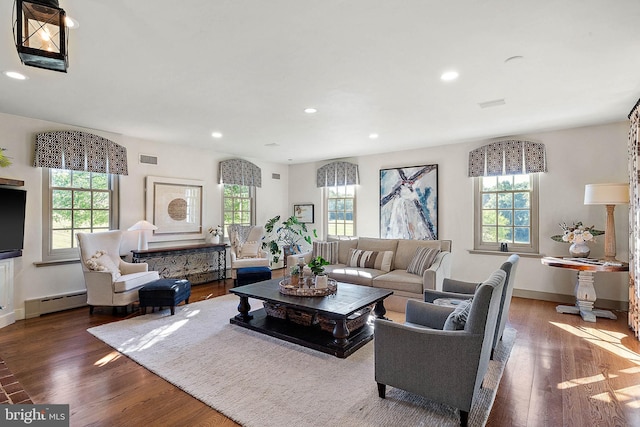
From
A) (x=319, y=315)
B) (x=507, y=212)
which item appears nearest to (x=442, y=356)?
(x=319, y=315)

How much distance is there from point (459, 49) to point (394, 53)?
477mm

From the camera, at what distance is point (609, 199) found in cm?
385

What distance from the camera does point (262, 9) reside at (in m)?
1.90

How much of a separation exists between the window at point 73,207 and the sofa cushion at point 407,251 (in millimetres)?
4494

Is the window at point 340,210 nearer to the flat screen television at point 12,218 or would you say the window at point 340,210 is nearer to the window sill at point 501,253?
the window sill at point 501,253

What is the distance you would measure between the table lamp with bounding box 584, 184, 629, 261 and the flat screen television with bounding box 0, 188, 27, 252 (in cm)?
705

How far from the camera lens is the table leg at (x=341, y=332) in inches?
117

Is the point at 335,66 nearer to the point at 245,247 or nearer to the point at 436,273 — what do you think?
the point at 436,273

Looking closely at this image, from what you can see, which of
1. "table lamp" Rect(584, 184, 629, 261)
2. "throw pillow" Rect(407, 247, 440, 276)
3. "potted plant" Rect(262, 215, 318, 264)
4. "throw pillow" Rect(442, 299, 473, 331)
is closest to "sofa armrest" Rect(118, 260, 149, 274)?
"potted plant" Rect(262, 215, 318, 264)

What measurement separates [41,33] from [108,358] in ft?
8.98

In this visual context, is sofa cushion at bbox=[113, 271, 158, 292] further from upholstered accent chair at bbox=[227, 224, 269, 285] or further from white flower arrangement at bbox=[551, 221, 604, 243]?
white flower arrangement at bbox=[551, 221, 604, 243]

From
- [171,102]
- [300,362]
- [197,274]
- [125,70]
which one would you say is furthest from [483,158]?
[197,274]

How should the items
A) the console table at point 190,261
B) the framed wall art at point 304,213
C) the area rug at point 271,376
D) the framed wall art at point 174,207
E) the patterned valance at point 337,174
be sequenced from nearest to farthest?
the area rug at point 271,376 → the console table at point 190,261 → the framed wall art at point 174,207 → the patterned valance at point 337,174 → the framed wall art at point 304,213

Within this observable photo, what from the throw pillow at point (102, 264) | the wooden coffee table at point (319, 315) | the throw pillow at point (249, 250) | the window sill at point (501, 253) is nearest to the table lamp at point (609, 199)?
the window sill at point (501, 253)
